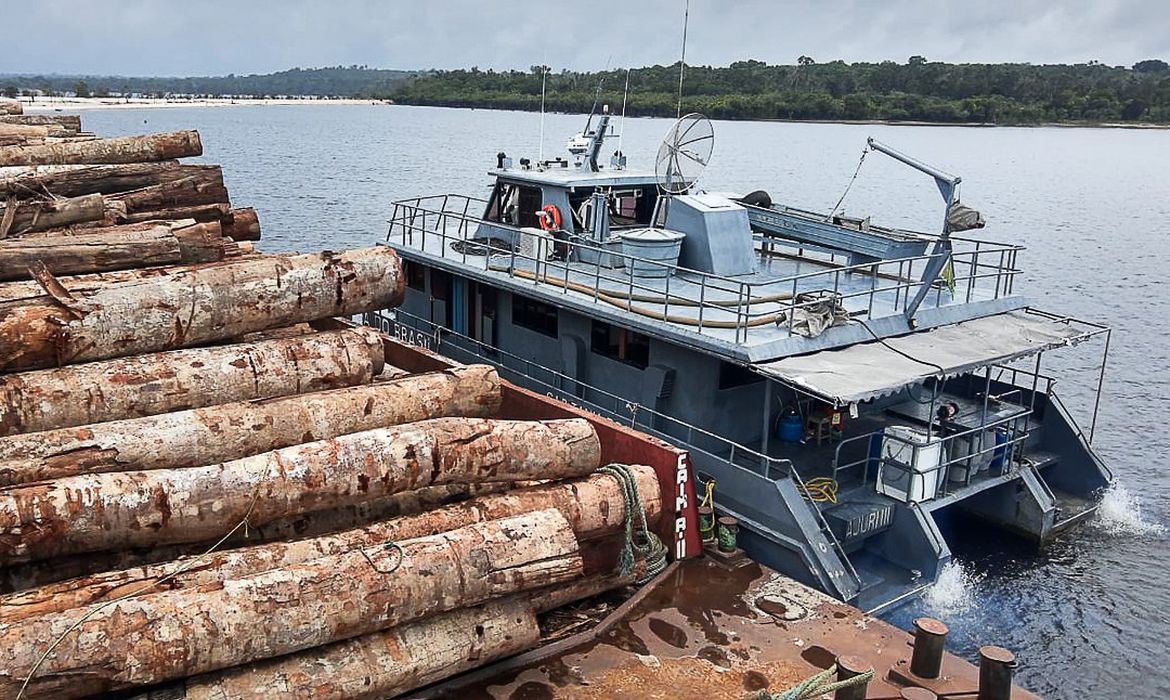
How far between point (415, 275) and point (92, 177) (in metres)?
5.67

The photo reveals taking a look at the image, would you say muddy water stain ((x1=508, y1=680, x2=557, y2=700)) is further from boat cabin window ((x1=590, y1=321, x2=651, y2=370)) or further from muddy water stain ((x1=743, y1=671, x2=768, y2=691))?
boat cabin window ((x1=590, y1=321, x2=651, y2=370))

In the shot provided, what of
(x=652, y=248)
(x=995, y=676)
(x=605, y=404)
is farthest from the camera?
(x=652, y=248)

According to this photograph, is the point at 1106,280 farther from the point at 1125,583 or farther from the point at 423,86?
the point at 423,86

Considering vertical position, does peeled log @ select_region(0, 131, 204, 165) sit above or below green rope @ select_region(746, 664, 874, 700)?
above

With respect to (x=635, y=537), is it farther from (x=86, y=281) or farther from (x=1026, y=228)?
(x=1026, y=228)

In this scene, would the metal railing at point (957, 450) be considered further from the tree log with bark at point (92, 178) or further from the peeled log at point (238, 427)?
the tree log with bark at point (92, 178)

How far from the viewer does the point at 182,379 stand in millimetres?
8578

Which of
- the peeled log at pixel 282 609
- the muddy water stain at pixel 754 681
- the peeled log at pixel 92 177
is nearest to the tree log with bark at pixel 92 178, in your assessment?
the peeled log at pixel 92 177

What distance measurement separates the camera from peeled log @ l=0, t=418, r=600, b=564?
21.9 ft

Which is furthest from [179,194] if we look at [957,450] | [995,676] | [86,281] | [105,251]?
[995,676]

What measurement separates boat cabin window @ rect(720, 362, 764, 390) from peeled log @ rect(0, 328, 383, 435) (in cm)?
439

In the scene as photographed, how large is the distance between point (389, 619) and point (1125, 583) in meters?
11.7

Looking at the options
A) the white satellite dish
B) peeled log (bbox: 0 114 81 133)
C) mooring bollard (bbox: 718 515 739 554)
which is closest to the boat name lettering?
mooring bollard (bbox: 718 515 739 554)

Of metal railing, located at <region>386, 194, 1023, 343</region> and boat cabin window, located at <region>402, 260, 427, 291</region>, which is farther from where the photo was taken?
boat cabin window, located at <region>402, 260, 427, 291</region>
